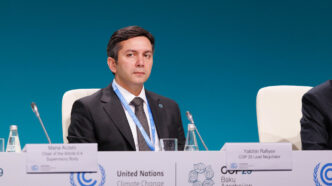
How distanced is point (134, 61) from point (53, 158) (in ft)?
3.55

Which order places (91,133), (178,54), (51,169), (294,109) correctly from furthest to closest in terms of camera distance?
1. (178,54)
2. (294,109)
3. (91,133)
4. (51,169)

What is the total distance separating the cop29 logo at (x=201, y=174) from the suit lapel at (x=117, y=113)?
0.79 meters

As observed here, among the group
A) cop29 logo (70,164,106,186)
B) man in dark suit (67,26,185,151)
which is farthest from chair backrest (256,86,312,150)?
cop29 logo (70,164,106,186)

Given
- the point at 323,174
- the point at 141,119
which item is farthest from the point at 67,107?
the point at 323,174

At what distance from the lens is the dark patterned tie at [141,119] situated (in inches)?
95.8

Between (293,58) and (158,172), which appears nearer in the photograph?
(158,172)

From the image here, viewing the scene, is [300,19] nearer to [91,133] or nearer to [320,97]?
[320,97]

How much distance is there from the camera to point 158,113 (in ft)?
8.83

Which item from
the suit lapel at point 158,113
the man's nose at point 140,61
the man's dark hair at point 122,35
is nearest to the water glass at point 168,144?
the suit lapel at point 158,113

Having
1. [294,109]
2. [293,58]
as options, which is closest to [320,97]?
[294,109]

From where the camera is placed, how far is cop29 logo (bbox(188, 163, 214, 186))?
169cm

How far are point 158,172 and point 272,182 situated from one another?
0.40 m

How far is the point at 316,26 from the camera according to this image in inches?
169

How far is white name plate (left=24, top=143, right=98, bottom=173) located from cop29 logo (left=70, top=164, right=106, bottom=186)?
0.07 feet
